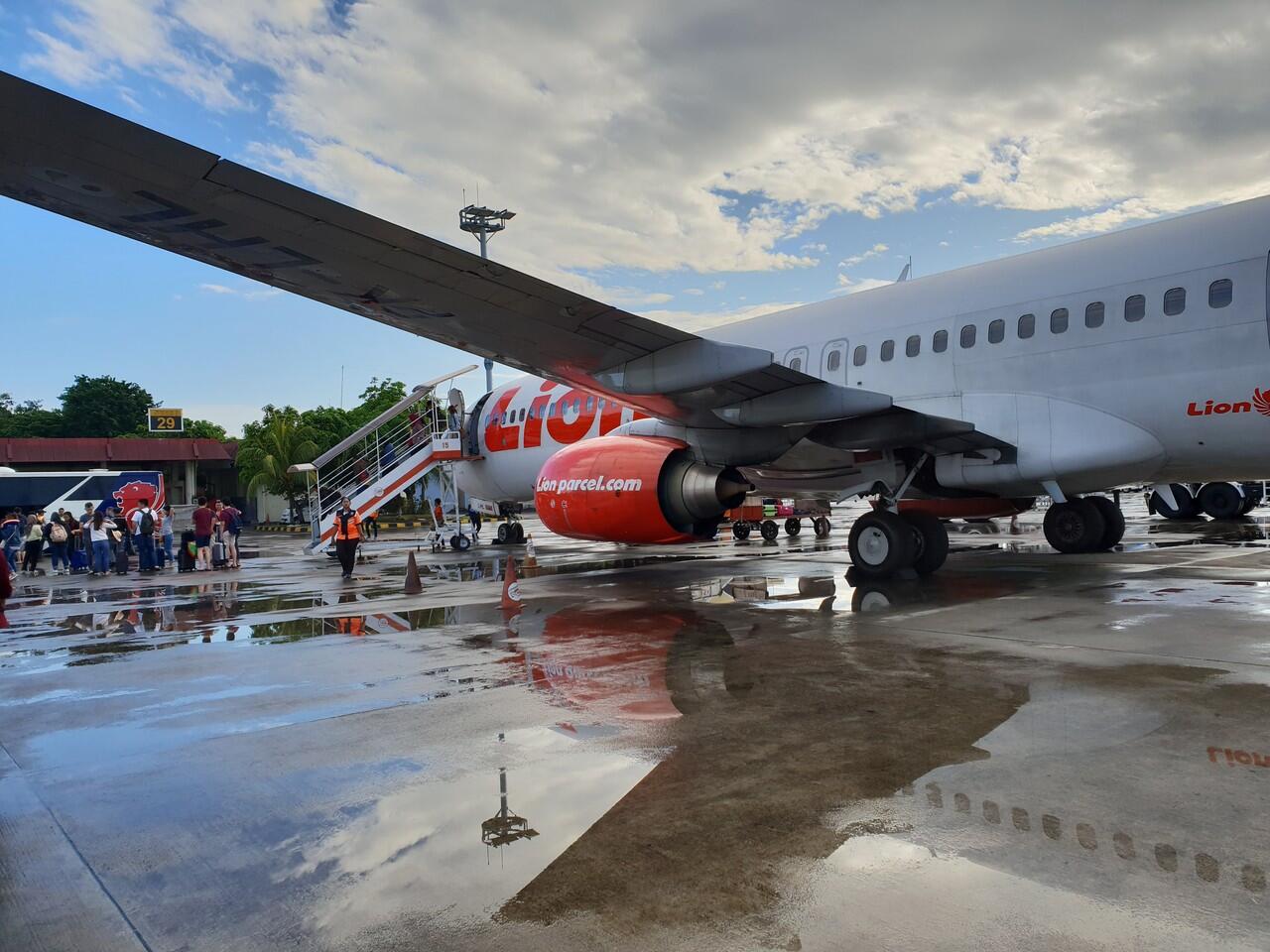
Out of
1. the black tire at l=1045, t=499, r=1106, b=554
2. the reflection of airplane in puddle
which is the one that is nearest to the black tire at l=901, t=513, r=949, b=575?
the black tire at l=1045, t=499, r=1106, b=554

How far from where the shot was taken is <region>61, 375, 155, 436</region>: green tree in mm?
66875

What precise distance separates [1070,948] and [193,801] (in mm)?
3306

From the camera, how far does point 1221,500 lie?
21828 millimetres

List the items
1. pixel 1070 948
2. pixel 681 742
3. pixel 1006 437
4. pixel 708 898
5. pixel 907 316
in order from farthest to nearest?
1. pixel 907 316
2. pixel 1006 437
3. pixel 681 742
4. pixel 708 898
5. pixel 1070 948

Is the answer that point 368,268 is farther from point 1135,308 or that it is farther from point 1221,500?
point 1221,500

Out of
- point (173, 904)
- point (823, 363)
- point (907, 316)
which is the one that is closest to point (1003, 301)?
point (907, 316)

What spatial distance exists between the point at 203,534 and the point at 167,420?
52.9 m

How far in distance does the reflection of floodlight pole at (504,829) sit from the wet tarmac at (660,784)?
0.6 inches

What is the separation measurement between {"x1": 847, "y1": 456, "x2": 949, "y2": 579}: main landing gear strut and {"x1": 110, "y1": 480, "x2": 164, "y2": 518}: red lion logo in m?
25.7

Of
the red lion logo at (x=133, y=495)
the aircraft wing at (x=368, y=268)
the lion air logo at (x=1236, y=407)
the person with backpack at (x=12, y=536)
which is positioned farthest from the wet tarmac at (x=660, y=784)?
the red lion logo at (x=133, y=495)

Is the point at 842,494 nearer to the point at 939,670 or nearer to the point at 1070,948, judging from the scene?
the point at 939,670

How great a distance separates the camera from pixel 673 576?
12.2 meters

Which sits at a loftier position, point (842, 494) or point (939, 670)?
point (842, 494)

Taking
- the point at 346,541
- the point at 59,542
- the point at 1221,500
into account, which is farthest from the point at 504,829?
the point at 1221,500
